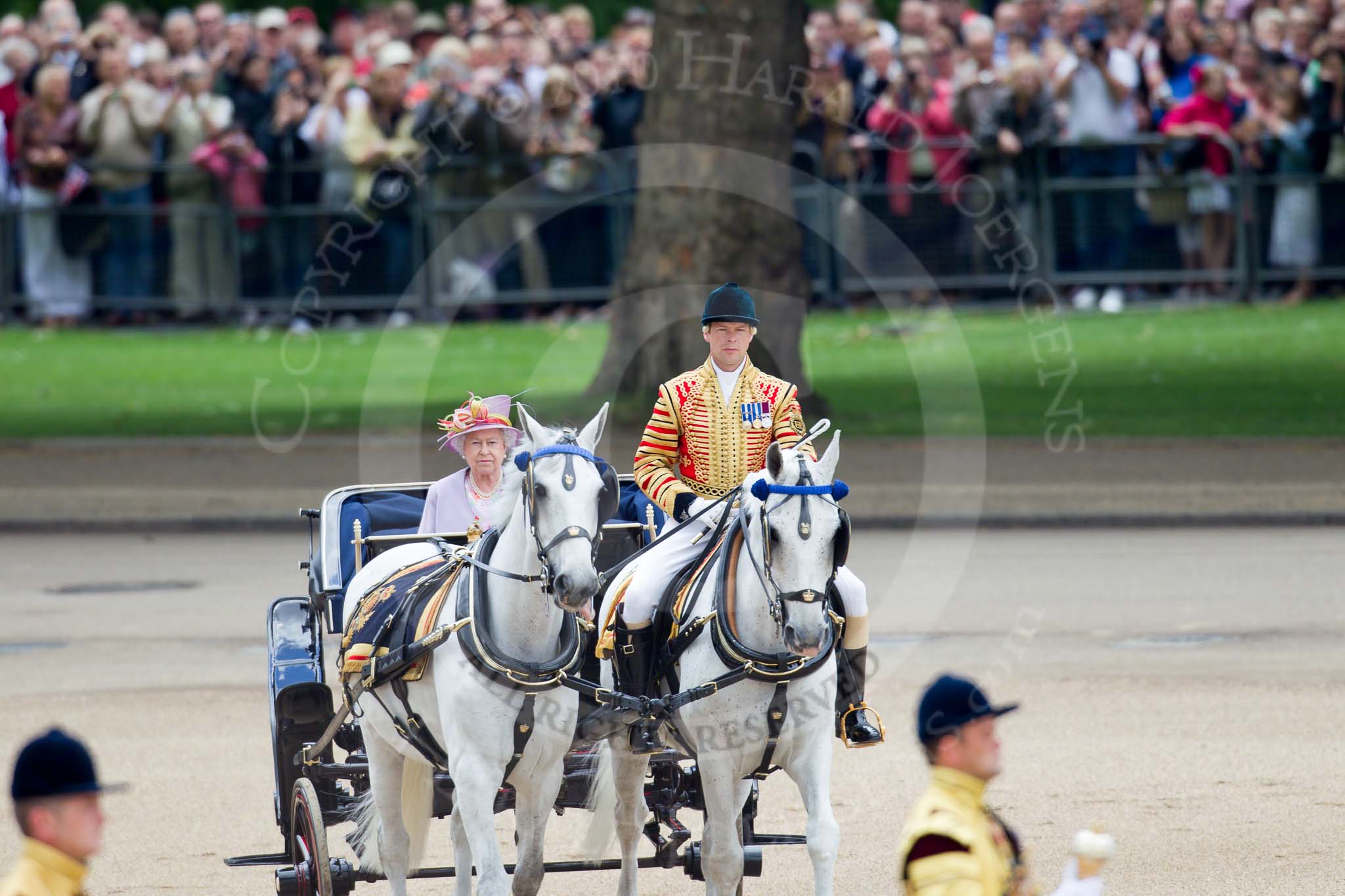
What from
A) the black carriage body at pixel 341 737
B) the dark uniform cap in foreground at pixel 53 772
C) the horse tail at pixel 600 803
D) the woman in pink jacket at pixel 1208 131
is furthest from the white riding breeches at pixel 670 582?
the woman in pink jacket at pixel 1208 131

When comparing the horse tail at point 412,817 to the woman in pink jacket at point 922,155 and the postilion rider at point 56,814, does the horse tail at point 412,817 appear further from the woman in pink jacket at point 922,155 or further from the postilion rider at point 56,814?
the woman in pink jacket at point 922,155

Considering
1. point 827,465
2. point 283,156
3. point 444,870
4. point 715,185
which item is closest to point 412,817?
point 444,870

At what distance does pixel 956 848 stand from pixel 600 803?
3.09 metres

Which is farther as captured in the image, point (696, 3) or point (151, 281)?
point (151, 281)

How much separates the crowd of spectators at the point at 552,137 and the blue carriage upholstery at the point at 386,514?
13497 millimetres

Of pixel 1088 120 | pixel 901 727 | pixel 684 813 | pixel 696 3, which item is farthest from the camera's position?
pixel 1088 120

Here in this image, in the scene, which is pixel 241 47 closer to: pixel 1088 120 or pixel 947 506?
pixel 1088 120

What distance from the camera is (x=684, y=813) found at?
30.6 ft

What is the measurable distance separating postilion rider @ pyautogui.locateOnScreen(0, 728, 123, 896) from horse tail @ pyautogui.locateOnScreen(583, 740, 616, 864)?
3.23 meters

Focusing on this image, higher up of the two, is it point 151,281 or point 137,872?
point 151,281

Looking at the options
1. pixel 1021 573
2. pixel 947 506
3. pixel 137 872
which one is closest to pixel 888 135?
pixel 947 506

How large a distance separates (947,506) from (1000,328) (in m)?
8.16

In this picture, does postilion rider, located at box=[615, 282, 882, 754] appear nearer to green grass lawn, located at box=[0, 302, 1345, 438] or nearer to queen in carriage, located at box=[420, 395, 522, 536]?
queen in carriage, located at box=[420, 395, 522, 536]

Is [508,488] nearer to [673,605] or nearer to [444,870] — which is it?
[673,605]
